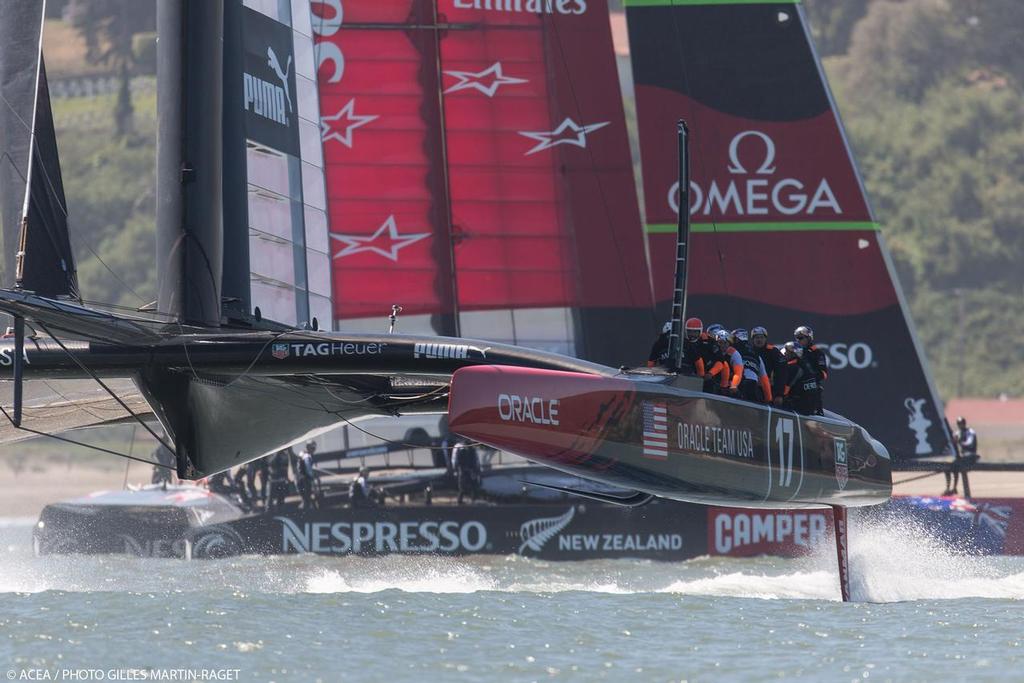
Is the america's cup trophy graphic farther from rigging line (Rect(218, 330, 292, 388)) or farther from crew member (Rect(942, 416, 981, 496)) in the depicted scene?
rigging line (Rect(218, 330, 292, 388))

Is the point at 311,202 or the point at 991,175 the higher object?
the point at 991,175

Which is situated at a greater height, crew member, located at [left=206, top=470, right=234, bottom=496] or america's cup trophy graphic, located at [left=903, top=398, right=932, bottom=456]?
america's cup trophy graphic, located at [left=903, top=398, right=932, bottom=456]

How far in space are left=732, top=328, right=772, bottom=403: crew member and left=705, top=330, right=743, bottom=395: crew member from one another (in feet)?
0.11

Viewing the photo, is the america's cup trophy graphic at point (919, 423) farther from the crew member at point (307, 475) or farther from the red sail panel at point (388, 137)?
the crew member at point (307, 475)

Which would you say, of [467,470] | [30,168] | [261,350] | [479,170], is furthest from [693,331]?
[479,170]

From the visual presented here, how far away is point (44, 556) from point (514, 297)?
426 centimetres

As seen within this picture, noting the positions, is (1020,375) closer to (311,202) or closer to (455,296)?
(455,296)

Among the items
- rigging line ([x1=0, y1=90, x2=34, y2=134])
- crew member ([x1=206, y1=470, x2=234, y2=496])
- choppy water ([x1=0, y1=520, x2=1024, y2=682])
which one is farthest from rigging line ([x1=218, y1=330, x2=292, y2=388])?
crew member ([x1=206, y1=470, x2=234, y2=496])

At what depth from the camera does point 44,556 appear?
42.7 ft

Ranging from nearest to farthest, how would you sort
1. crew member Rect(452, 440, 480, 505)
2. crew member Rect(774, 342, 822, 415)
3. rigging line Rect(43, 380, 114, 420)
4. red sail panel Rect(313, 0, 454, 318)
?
rigging line Rect(43, 380, 114, 420) < crew member Rect(774, 342, 822, 415) < crew member Rect(452, 440, 480, 505) < red sail panel Rect(313, 0, 454, 318)

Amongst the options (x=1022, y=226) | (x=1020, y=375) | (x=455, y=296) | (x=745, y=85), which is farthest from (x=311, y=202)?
(x=1022, y=226)

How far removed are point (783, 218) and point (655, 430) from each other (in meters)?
5.46

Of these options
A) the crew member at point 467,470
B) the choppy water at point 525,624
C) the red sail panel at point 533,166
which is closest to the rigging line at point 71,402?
the choppy water at point 525,624

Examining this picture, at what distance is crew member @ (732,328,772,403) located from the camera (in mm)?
8844
